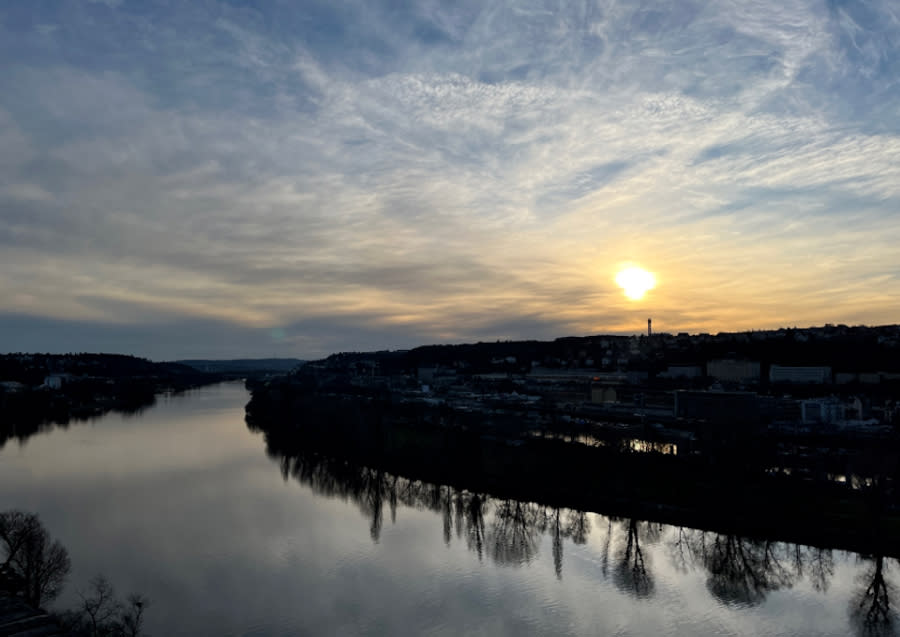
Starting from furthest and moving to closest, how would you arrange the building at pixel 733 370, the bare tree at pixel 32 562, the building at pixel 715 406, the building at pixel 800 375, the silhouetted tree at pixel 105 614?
the building at pixel 733 370 < the building at pixel 800 375 < the building at pixel 715 406 < the bare tree at pixel 32 562 < the silhouetted tree at pixel 105 614

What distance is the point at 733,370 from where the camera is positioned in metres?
33.1

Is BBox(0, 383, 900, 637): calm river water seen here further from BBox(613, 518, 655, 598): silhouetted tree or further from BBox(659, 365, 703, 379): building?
BBox(659, 365, 703, 379): building

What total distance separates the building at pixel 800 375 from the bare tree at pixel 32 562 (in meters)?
28.4

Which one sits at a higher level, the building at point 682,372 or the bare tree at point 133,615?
the building at point 682,372

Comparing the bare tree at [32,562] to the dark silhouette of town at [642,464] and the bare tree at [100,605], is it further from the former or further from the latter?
the dark silhouette of town at [642,464]

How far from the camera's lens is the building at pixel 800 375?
2788 centimetres

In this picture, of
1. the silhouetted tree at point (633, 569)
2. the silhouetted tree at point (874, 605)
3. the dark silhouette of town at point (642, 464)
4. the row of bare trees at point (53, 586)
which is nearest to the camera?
the row of bare trees at point (53, 586)

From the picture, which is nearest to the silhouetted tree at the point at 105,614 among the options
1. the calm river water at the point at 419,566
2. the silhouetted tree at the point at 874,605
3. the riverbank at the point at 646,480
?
the calm river water at the point at 419,566

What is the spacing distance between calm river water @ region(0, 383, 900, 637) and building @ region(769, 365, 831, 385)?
2254cm

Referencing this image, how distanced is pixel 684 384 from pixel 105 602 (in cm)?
2683

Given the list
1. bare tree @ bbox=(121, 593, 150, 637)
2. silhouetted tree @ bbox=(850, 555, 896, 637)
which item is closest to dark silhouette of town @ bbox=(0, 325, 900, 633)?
silhouetted tree @ bbox=(850, 555, 896, 637)

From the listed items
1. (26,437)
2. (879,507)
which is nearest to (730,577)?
(879,507)

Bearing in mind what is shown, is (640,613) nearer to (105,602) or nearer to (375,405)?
A: (105,602)

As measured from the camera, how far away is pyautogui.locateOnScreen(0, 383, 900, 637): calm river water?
20.9 feet
